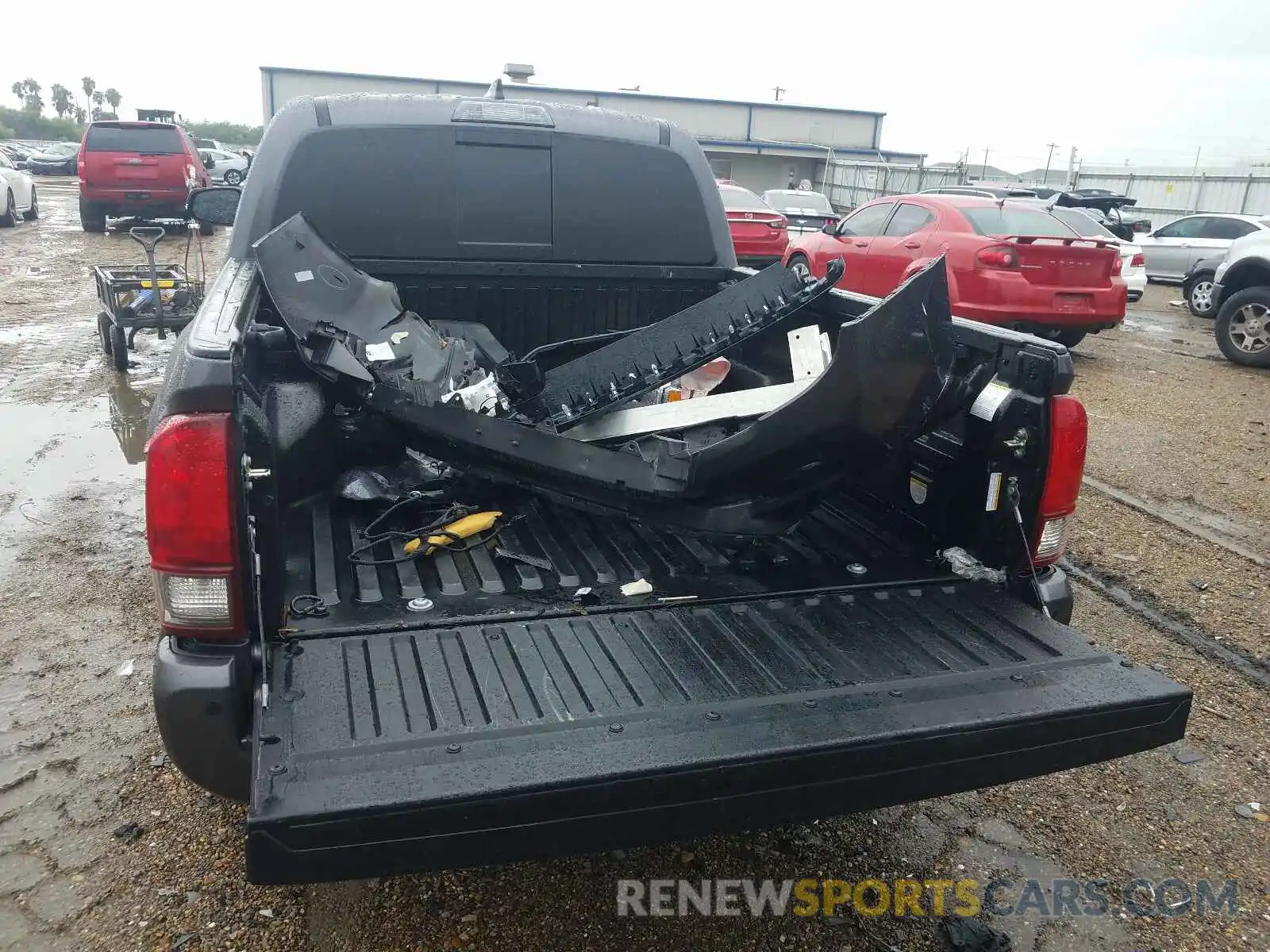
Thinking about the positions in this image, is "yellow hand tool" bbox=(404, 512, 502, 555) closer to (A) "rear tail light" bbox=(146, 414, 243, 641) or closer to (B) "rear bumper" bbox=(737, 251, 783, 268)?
(A) "rear tail light" bbox=(146, 414, 243, 641)

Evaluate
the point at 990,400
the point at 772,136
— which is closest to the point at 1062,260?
the point at 990,400

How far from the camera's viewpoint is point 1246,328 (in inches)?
406

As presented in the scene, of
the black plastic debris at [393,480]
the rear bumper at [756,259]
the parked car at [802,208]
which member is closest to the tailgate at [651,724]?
the black plastic debris at [393,480]

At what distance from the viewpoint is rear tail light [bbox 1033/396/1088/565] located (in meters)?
2.52

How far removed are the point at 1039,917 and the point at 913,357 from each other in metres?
1.63

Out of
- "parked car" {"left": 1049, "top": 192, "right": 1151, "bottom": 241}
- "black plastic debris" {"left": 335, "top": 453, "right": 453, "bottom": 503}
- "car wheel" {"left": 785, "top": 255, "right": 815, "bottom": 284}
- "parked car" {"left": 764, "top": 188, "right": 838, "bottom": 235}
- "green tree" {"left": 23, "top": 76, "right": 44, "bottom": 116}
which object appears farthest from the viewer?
"green tree" {"left": 23, "top": 76, "right": 44, "bottom": 116}

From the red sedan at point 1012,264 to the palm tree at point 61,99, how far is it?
85720 millimetres

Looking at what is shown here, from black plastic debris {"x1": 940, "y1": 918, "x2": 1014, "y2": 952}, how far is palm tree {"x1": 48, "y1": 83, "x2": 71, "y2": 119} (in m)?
91.6

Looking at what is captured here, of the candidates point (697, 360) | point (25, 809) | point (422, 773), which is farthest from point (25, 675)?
point (697, 360)

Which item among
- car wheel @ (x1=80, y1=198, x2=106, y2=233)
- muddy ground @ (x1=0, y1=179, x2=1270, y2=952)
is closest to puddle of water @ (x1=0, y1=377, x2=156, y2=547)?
muddy ground @ (x1=0, y1=179, x2=1270, y2=952)

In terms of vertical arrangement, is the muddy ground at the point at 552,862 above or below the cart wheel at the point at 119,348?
below

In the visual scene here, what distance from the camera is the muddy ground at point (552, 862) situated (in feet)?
8.02

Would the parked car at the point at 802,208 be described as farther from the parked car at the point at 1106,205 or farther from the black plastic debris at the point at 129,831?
the black plastic debris at the point at 129,831

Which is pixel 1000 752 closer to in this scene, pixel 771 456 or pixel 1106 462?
pixel 771 456
